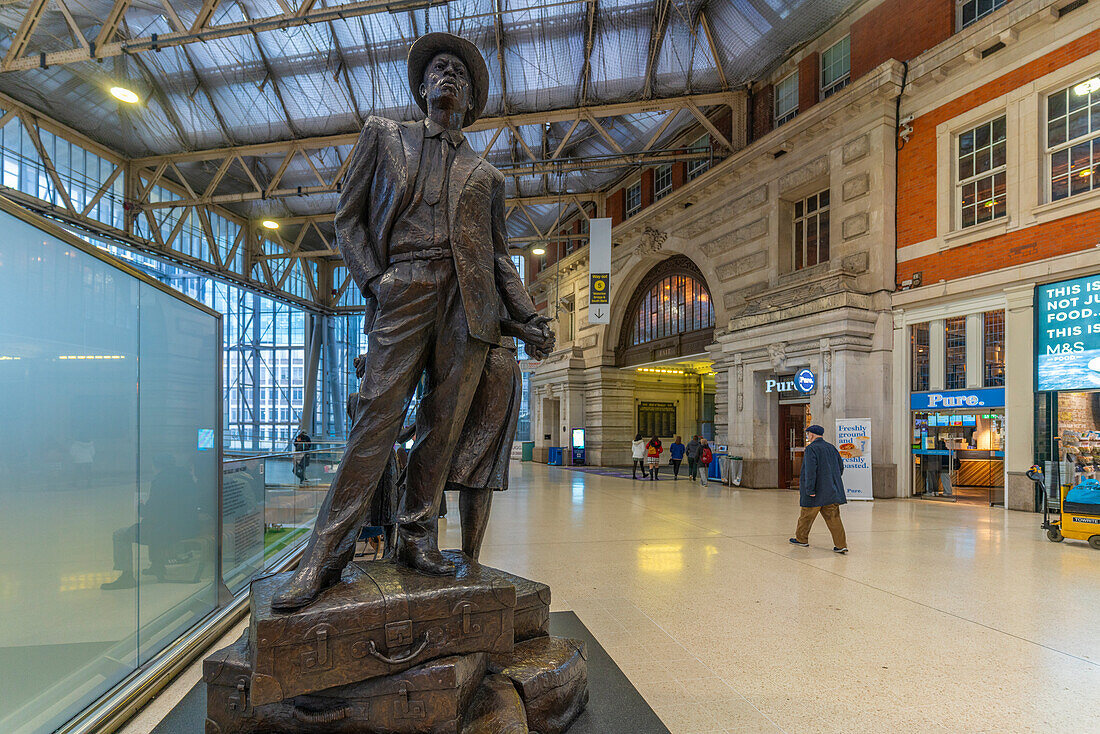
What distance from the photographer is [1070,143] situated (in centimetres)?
1044

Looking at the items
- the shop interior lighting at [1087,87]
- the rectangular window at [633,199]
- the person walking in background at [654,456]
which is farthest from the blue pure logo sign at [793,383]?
the rectangular window at [633,199]

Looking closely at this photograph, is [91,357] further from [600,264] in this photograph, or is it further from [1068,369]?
[600,264]

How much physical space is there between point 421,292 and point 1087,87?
12911 millimetres

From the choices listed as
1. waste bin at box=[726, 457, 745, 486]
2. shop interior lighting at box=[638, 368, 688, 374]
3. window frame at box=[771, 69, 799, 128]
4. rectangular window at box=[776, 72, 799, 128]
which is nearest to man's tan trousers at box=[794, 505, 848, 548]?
waste bin at box=[726, 457, 745, 486]

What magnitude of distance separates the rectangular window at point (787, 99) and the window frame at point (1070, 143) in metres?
6.05

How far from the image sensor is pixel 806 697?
286cm

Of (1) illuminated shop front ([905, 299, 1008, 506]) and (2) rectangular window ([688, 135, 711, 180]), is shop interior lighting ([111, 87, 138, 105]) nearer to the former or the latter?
(2) rectangular window ([688, 135, 711, 180])

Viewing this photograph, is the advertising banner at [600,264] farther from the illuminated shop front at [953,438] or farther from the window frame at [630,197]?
the illuminated shop front at [953,438]

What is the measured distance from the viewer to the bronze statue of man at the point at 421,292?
7.84ft

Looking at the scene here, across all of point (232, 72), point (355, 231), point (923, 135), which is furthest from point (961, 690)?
point (232, 72)

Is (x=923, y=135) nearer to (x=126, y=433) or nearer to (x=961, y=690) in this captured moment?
A: (x=961, y=690)

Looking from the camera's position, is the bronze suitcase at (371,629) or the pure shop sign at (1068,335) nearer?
the bronze suitcase at (371,629)

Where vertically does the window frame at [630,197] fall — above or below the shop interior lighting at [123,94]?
above

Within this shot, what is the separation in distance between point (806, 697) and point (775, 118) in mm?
16756
